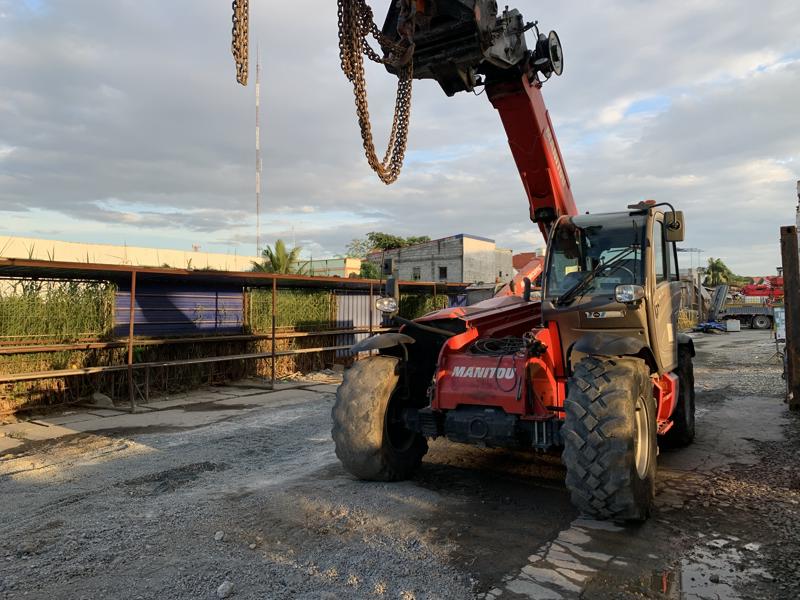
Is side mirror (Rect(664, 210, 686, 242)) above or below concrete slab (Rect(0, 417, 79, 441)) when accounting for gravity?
above

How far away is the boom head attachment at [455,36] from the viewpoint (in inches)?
187

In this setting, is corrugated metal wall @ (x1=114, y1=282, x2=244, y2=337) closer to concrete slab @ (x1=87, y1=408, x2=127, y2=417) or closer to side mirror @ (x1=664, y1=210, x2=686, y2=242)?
concrete slab @ (x1=87, y1=408, x2=127, y2=417)

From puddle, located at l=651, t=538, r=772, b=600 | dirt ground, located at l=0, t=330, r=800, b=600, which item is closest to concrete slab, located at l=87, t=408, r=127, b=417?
dirt ground, located at l=0, t=330, r=800, b=600

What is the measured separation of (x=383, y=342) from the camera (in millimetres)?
5457

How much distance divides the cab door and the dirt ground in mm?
1276

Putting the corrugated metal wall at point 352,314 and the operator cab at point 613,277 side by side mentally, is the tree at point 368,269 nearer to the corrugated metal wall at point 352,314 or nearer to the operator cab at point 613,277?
the corrugated metal wall at point 352,314

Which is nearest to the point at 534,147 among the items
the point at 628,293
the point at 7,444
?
the point at 628,293

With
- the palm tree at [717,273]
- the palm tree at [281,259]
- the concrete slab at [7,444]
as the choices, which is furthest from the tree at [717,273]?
the concrete slab at [7,444]

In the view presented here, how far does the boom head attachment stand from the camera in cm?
474

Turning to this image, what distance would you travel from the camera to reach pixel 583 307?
5180 millimetres

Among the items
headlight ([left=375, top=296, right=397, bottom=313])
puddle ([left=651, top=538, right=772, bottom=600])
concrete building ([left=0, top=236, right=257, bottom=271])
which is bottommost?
puddle ([left=651, top=538, right=772, bottom=600])

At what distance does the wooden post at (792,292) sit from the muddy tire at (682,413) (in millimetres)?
2439

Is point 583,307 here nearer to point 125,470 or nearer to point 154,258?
point 125,470

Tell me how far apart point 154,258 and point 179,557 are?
36.2 meters
